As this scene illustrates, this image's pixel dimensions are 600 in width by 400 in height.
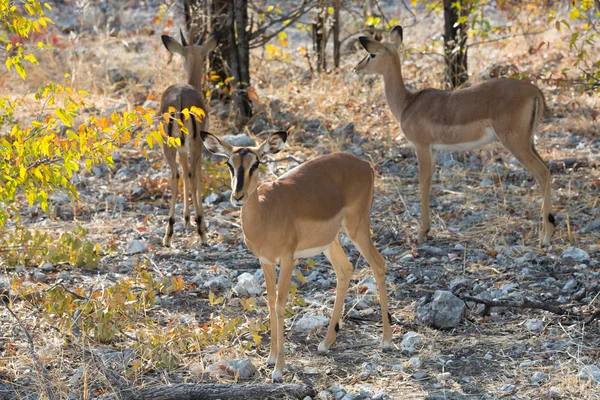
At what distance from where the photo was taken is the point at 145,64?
556 inches

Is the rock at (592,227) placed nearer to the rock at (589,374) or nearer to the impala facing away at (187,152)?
the rock at (589,374)

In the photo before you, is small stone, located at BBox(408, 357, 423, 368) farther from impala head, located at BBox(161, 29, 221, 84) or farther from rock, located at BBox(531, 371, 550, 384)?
impala head, located at BBox(161, 29, 221, 84)

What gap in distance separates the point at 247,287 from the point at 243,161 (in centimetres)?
192

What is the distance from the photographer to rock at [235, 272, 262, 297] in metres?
6.64

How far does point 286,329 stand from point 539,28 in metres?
10.7

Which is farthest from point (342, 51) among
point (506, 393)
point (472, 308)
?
point (506, 393)

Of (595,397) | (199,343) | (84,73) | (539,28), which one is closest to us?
(595,397)

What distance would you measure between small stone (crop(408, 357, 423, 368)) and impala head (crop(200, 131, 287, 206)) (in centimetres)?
150

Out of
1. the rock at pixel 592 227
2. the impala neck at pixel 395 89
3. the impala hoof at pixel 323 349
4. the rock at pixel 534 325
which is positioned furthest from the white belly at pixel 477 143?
the impala hoof at pixel 323 349

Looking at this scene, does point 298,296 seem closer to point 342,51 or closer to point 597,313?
point 597,313

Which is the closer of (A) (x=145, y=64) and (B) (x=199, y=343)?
(B) (x=199, y=343)

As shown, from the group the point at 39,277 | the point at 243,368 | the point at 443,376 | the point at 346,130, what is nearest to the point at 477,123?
the point at 346,130

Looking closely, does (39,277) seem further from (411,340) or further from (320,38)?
(320,38)

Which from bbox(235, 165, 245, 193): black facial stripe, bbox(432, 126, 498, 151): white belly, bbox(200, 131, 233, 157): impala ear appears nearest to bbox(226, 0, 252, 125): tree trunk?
bbox(432, 126, 498, 151): white belly
